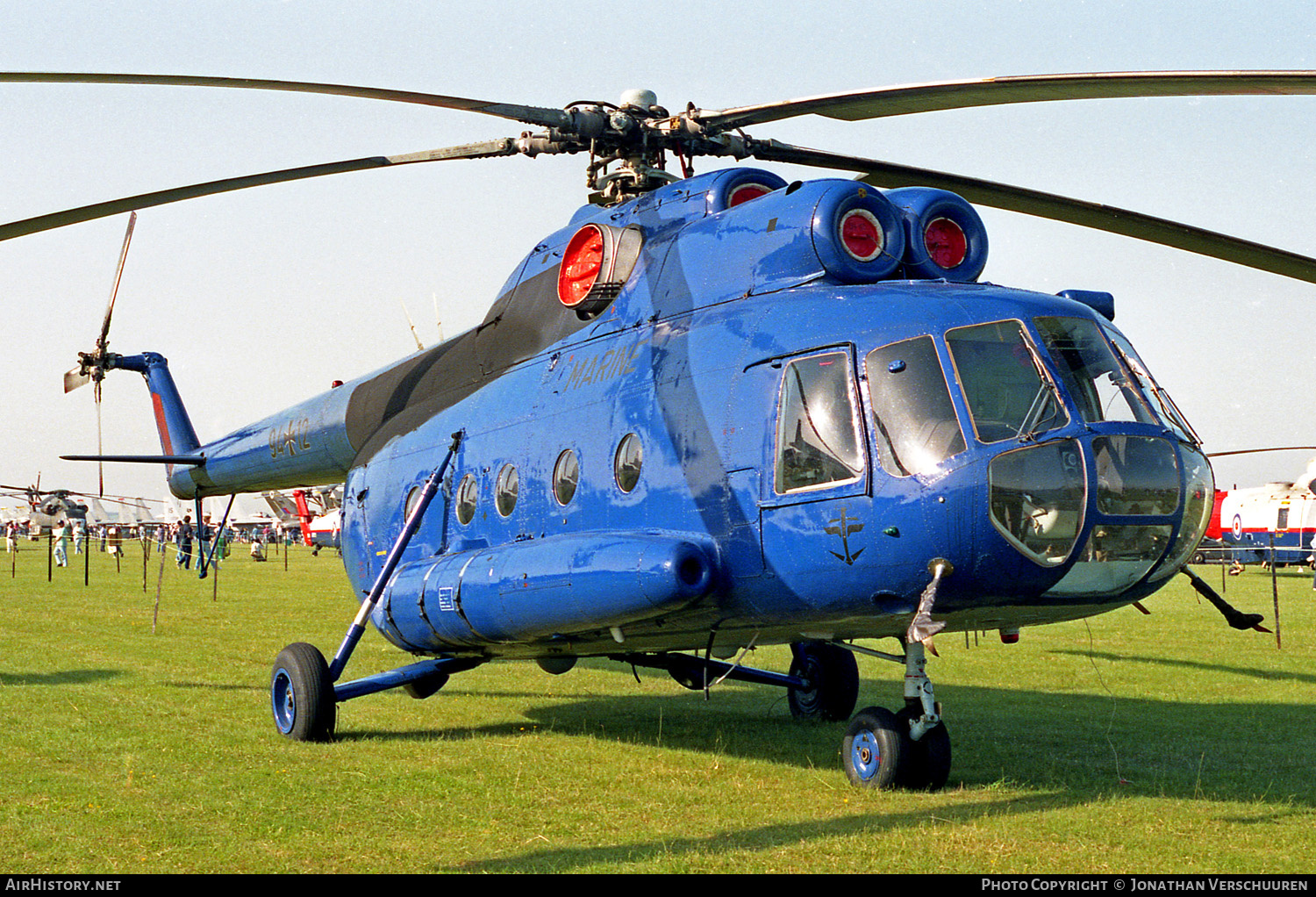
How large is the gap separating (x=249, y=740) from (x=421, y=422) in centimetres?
346

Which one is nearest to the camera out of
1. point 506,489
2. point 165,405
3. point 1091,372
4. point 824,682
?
point 1091,372

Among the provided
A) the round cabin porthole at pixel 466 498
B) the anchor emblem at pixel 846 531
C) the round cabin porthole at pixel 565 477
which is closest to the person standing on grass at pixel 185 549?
the round cabin porthole at pixel 466 498

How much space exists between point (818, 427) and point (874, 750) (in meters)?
2.39

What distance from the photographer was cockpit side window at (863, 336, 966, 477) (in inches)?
294

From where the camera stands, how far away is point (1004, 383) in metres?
7.58

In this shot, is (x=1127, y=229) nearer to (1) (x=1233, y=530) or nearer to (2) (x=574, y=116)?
(2) (x=574, y=116)

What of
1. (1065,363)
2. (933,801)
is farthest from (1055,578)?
(933,801)

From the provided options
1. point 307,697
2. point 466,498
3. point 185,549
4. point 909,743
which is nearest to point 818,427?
point 909,743

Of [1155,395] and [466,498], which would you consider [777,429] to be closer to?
[1155,395]

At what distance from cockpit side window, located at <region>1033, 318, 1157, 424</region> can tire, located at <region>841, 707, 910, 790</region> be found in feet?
8.58

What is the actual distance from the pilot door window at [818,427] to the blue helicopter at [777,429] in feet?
0.07

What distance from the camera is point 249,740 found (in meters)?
11.2

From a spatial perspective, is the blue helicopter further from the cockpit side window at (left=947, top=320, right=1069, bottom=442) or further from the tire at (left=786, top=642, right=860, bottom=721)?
the tire at (left=786, top=642, right=860, bottom=721)
